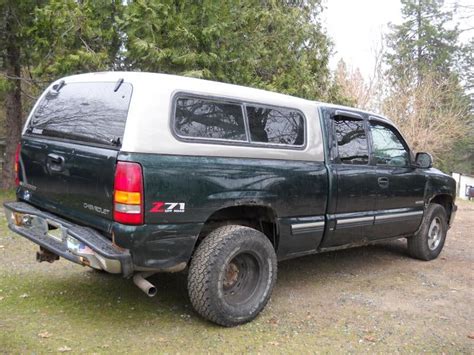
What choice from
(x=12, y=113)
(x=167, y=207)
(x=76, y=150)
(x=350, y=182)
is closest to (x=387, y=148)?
(x=350, y=182)

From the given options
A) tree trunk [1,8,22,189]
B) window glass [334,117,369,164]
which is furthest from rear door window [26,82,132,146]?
tree trunk [1,8,22,189]

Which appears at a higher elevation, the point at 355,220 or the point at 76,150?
the point at 76,150

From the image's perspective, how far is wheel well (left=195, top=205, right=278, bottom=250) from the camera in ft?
13.2

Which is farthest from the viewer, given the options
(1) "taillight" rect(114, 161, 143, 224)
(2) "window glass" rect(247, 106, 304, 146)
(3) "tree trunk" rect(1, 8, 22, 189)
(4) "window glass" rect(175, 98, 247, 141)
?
(3) "tree trunk" rect(1, 8, 22, 189)

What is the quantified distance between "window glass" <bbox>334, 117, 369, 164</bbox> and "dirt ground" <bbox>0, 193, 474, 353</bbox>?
1.41 meters

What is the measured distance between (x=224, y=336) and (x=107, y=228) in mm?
1259

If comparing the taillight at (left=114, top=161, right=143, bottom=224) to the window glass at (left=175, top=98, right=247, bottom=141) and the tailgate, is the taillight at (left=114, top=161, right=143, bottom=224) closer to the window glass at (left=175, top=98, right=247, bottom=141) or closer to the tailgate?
the tailgate

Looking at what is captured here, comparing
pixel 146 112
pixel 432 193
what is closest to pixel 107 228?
pixel 146 112

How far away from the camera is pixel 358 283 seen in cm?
530

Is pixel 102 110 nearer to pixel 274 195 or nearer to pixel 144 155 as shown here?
pixel 144 155

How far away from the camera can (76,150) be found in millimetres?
3623

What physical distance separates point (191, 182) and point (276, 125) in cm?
119

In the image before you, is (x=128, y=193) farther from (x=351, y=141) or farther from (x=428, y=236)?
(x=428, y=236)

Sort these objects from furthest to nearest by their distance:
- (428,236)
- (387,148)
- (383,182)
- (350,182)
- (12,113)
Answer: (12,113)
(428,236)
(387,148)
(383,182)
(350,182)
